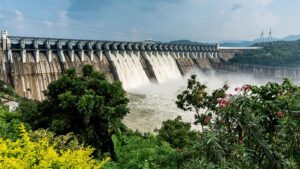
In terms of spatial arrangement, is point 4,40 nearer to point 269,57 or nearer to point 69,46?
point 69,46

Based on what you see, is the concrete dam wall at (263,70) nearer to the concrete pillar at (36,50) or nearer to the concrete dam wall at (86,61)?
the concrete dam wall at (86,61)

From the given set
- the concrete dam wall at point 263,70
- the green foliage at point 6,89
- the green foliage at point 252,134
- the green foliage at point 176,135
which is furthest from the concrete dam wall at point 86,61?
the green foliage at point 252,134

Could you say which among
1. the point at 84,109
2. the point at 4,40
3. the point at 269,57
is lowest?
the point at 269,57

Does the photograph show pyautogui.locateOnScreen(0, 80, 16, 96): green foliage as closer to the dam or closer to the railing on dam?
the dam

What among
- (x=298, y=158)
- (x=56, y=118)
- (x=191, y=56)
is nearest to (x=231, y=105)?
(x=298, y=158)

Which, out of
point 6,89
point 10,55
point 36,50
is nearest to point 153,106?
point 36,50

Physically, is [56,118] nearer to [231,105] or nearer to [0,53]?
[231,105]
